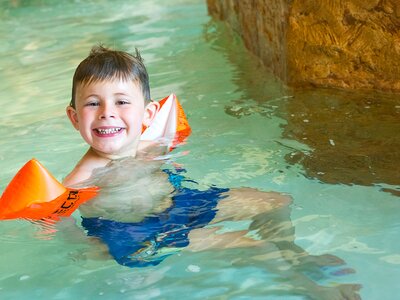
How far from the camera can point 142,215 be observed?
2539 millimetres

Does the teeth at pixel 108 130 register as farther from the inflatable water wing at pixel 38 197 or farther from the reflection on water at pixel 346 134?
the reflection on water at pixel 346 134

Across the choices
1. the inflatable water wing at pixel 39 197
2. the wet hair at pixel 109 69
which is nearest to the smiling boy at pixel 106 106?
the wet hair at pixel 109 69

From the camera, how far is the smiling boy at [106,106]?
2586mm

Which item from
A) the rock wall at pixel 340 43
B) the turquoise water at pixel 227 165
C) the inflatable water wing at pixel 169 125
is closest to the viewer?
the turquoise water at pixel 227 165

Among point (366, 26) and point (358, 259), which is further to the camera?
point (366, 26)

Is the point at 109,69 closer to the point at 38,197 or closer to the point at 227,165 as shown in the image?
the point at 38,197

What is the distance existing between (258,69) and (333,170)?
1963 millimetres

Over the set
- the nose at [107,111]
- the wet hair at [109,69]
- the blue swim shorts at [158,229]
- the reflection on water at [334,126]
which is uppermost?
the wet hair at [109,69]

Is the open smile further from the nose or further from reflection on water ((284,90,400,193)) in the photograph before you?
reflection on water ((284,90,400,193))

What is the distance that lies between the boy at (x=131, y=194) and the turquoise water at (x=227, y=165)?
7cm

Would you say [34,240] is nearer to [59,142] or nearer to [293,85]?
[59,142]

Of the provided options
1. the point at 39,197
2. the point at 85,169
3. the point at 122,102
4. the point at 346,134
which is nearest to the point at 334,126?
the point at 346,134

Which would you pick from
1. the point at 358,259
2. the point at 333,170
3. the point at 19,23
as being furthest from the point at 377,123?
the point at 19,23

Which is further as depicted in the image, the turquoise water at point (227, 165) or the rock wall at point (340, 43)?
the rock wall at point (340, 43)
